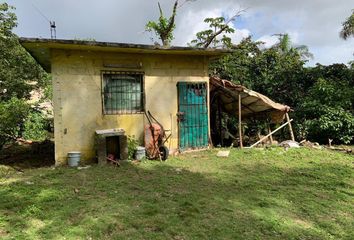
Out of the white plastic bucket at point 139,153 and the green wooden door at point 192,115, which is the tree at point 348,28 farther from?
the white plastic bucket at point 139,153

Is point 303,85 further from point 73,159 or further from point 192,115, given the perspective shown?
point 73,159

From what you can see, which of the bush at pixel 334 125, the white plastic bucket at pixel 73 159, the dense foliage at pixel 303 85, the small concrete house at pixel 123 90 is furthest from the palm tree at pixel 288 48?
the white plastic bucket at pixel 73 159

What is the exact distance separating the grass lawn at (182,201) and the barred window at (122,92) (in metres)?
1.75

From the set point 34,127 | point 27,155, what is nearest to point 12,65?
point 34,127

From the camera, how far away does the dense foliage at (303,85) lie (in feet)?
41.1

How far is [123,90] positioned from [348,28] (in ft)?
40.9

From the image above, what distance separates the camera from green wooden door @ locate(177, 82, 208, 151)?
32.3 feet

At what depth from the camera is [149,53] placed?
9.34 m

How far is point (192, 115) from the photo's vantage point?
1005 centimetres

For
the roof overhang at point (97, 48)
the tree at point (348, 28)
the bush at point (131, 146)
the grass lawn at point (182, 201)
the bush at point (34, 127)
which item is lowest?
the grass lawn at point (182, 201)

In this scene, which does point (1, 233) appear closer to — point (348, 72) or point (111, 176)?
point (111, 176)

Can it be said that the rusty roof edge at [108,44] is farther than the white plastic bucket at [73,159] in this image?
No

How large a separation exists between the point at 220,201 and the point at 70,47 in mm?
5360

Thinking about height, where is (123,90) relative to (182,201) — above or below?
above
